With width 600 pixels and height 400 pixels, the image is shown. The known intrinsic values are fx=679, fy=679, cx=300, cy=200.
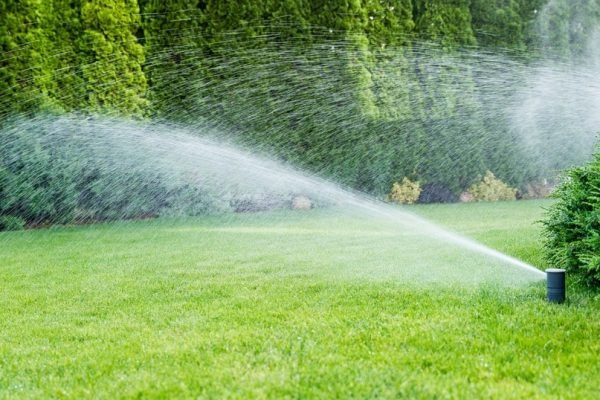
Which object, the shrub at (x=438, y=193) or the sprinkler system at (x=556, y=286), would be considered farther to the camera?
the shrub at (x=438, y=193)

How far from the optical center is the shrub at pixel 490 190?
17.5m

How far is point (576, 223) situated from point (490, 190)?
1201cm

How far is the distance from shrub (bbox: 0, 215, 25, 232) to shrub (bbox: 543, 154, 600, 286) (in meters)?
8.59

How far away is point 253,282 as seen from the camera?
6.52 meters

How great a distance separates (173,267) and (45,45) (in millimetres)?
6511

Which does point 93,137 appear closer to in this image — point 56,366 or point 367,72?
point 367,72

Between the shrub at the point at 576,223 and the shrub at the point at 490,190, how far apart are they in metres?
11.0

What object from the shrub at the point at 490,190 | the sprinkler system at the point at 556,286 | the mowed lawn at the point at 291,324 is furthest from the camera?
the shrub at the point at 490,190

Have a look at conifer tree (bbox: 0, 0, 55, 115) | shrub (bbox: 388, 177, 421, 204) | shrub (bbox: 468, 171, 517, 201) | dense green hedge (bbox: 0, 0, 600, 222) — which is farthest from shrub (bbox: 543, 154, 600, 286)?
shrub (bbox: 468, 171, 517, 201)

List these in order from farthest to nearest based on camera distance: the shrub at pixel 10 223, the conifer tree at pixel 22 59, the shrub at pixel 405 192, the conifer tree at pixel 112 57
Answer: the shrub at pixel 405 192, the conifer tree at pixel 112 57, the conifer tree at pixel 22 59, the shrub at pixel 10 223

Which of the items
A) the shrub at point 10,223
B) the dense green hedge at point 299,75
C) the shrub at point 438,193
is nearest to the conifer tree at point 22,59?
the dense green hedge at point 299,75

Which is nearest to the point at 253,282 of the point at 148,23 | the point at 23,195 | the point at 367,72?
the point at 23,195

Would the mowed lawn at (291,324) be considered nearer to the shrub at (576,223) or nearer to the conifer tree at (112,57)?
the shrub at (576,223)

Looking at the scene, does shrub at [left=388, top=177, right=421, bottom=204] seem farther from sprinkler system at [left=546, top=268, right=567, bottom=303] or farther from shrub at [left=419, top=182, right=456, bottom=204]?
sprinkler system at [left=546, top=268, right=567, bottom=303]
